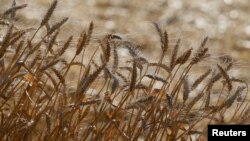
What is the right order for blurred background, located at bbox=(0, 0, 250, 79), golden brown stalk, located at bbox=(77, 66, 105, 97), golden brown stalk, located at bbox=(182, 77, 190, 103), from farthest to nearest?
1. blurred background, located at bbox=(0, 0, 250, 79)
2. golden brown stalk, located at bbox=(182, 77, 190, 103)
3. golden brown stalk, located at bbox=(77, 66, 105, 97)

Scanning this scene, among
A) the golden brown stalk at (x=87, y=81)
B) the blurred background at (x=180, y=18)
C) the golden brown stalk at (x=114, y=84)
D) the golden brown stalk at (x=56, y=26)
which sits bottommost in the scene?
the golden brown stalk at (x=87, y=81)

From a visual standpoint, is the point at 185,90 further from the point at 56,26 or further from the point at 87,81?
the point at 56,26

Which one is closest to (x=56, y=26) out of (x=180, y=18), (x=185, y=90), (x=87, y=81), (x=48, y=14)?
(x=48, y=14)

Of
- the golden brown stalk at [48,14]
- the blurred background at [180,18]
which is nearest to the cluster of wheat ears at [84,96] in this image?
the golden brown stalk at [48,14]

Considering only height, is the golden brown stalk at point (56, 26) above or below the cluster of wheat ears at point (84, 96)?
above

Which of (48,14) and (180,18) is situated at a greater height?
(180,18)

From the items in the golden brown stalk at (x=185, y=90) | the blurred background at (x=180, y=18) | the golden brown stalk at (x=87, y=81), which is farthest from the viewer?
the blurred background at (x=180, y=18)

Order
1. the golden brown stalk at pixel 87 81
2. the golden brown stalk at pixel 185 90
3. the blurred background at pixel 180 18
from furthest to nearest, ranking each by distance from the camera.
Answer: the blurred background at pixel 180 18, the golden brown stalk at pixel 185 90, the golden brown stalk at pixel 87 81

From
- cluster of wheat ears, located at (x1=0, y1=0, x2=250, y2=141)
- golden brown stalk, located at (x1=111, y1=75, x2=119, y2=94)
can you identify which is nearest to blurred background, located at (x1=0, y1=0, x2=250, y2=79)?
cluster of wheat ears, located at (x1=0, y1=0, x2=250, y2=141)

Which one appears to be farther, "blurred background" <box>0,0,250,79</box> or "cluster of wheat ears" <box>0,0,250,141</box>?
"blurred background" <box>0,0,250,79</box>

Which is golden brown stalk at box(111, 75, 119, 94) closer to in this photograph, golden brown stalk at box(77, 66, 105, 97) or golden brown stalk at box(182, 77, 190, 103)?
golden brown stalk at box(77, 66, 105, 97)

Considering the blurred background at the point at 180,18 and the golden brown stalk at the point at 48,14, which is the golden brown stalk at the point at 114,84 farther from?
the blurred background at the point at 180,18

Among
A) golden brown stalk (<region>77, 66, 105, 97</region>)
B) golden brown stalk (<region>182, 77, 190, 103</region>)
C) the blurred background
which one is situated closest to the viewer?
golden brown stalk (<region>77, 66, 105, 97</region>)
